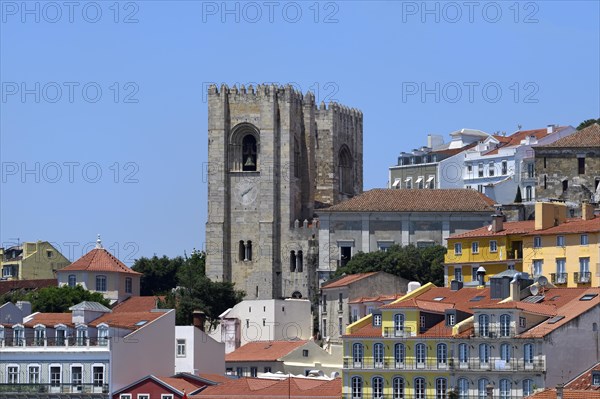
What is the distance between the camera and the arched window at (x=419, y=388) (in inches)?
4011

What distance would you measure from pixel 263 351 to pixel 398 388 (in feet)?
90.7

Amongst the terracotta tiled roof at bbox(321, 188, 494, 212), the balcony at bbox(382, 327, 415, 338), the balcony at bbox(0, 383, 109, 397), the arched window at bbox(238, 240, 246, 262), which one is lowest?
the balcony at bbox(0, 383, 109, 397)

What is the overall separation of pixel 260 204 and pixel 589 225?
172 feet

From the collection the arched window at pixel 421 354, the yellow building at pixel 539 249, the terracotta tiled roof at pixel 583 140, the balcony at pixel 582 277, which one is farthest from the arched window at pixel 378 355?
the terracotta tiled roof at pixel 583 140

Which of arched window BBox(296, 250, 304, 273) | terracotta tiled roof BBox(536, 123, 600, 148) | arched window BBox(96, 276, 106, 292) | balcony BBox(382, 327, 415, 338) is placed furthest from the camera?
arched window BBox(296, 250, 304, 273)

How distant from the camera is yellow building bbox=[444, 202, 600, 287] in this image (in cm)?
12081

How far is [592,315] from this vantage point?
333 ft

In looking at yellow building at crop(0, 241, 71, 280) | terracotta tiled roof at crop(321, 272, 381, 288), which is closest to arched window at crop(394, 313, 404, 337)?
terracotta tiled roof at crop(321, 272, 381, 288)

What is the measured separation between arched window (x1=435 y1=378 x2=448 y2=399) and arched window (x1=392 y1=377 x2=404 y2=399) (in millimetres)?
1646

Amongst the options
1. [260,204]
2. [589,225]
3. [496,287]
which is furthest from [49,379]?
[260,204]

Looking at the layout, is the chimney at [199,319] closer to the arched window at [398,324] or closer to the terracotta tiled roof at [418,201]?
the terracotta tiled roof at [418,201]

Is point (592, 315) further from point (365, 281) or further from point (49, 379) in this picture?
point (365, 281)

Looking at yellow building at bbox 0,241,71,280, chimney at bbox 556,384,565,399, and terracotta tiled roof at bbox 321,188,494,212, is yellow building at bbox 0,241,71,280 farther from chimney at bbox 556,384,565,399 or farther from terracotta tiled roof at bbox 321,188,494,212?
chimney at bbox 556,384,565,399

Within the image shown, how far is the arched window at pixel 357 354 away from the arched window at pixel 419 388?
326cm
